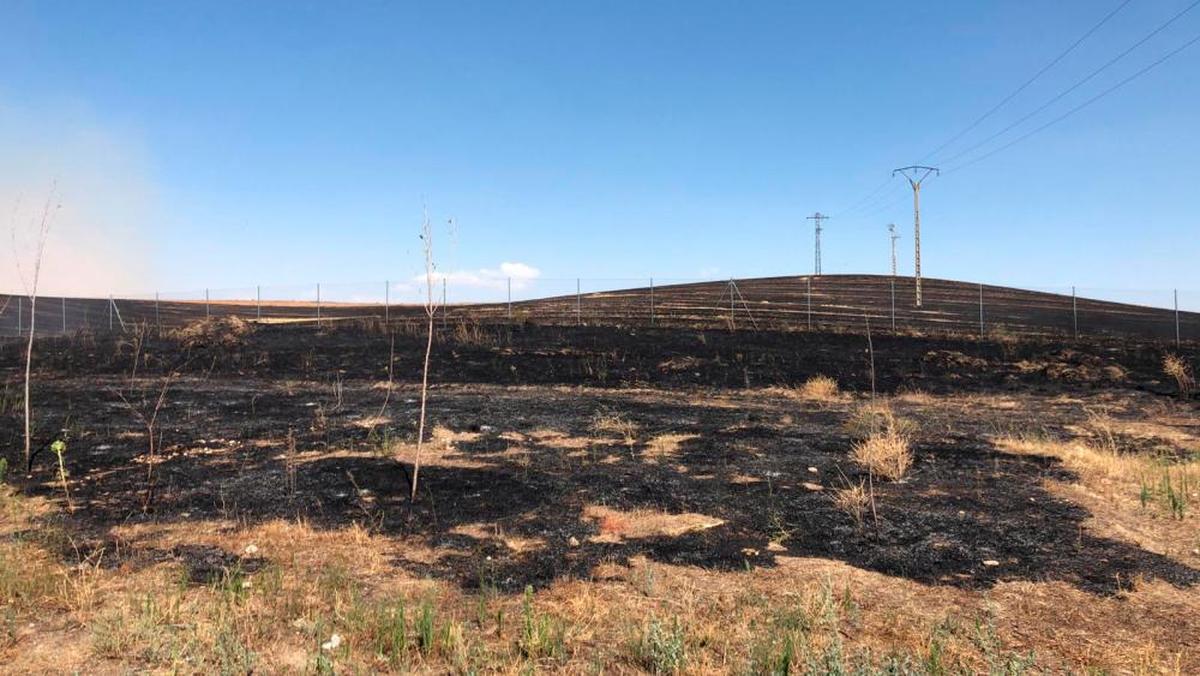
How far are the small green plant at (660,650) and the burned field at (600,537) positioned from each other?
2cm

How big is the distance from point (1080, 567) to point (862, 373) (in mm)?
12187

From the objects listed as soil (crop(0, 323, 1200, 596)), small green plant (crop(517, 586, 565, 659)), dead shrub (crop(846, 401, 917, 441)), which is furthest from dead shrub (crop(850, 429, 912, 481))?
small green plant (crop(517, 586, 565, 659))

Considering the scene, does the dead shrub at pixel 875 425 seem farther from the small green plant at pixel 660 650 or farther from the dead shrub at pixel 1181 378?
the dead shrub at pixel 1181 378

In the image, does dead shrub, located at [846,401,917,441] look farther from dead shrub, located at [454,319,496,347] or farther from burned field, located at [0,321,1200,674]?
dead shrub, located at [454,319,496,347]

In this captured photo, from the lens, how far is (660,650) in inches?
134

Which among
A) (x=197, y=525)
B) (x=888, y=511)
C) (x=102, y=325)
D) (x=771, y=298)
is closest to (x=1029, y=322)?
(x=771, y=298)

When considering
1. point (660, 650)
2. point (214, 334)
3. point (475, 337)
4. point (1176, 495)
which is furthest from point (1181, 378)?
point (214, 334)

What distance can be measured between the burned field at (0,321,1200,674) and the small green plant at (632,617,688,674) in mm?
17

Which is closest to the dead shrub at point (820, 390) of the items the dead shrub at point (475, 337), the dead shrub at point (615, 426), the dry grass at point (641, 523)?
the dead shrub at point (615, 426)

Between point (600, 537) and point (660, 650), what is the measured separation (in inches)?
81.9

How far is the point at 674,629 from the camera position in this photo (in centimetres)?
361

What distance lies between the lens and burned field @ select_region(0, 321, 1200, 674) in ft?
11.7

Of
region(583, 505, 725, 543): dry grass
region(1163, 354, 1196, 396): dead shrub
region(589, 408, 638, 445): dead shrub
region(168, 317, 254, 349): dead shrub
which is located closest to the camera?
region(583, 505, 725, 543): dry grass

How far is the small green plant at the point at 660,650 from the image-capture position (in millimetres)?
3324
